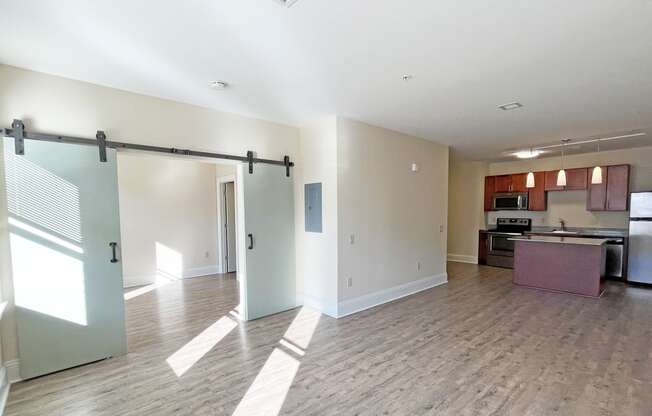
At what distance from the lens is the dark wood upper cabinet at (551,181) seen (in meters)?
6.35

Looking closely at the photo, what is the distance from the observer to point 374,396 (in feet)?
7.33

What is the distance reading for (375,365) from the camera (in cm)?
267

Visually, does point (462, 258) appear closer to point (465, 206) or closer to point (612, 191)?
point (465, 206)

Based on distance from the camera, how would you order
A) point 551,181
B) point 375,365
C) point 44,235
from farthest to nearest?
point 551,181 < point 375,365 < point 44,235

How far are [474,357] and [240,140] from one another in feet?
11.6

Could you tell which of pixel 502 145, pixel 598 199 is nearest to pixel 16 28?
pixel 502 145

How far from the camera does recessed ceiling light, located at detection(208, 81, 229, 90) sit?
2742 mm

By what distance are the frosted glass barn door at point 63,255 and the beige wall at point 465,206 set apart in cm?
706

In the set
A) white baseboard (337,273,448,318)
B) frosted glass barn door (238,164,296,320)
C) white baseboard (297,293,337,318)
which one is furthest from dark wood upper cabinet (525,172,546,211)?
frosted glass barn door (238,164,296,320)

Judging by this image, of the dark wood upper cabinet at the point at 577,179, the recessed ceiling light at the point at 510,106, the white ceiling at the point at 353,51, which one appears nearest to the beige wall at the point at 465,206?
the dark wood upper cabinet at the point at 577,179

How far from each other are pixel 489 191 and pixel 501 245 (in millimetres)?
1376

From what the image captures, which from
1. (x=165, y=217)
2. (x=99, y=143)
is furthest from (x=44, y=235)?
(x=165, y=217)

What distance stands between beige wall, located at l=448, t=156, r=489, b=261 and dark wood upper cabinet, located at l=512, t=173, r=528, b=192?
0.72 m

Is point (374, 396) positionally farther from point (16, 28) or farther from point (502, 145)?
point (502, 145)
